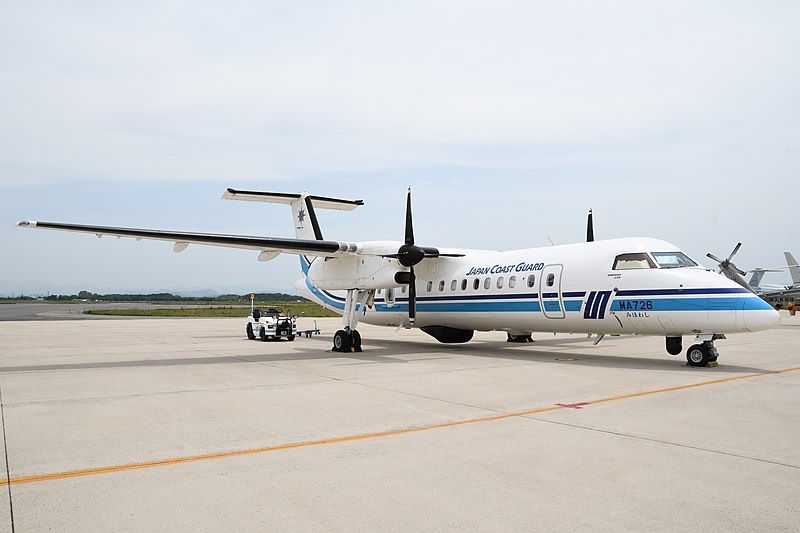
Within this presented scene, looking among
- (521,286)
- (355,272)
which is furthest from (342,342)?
(521,286)

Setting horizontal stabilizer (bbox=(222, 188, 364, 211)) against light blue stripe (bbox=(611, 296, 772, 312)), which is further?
horizontal stabilizer (bbox=(222, 188, 364, 211))

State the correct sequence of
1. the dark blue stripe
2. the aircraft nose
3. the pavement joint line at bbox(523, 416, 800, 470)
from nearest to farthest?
the pavement joint line at bbox(523, 416, 800, 470) < the aircraft nose < the dark blue stripe

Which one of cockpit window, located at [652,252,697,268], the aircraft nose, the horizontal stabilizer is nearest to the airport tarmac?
the aircraft nose

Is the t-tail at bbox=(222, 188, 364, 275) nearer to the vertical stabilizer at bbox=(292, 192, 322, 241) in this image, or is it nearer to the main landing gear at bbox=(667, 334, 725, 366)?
the vertical stabilizer at bbox=(292, 192, 322, 241)

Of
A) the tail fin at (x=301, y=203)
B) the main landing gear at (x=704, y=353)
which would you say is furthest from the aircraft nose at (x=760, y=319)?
the tail fin at (x=301, y=203)

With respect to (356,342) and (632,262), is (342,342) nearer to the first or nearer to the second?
(356,342)

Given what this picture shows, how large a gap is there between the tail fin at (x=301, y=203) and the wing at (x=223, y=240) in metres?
3.88

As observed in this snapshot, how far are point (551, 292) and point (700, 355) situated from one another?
3.72 m

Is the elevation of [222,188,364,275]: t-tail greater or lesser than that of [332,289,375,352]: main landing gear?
greater

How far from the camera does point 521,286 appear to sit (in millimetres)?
16312

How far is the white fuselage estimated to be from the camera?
1261 cm

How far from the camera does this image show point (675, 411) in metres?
8.20

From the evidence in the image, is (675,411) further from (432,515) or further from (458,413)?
(432,515)

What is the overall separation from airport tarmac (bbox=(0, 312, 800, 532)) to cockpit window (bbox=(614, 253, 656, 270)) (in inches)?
96.5
